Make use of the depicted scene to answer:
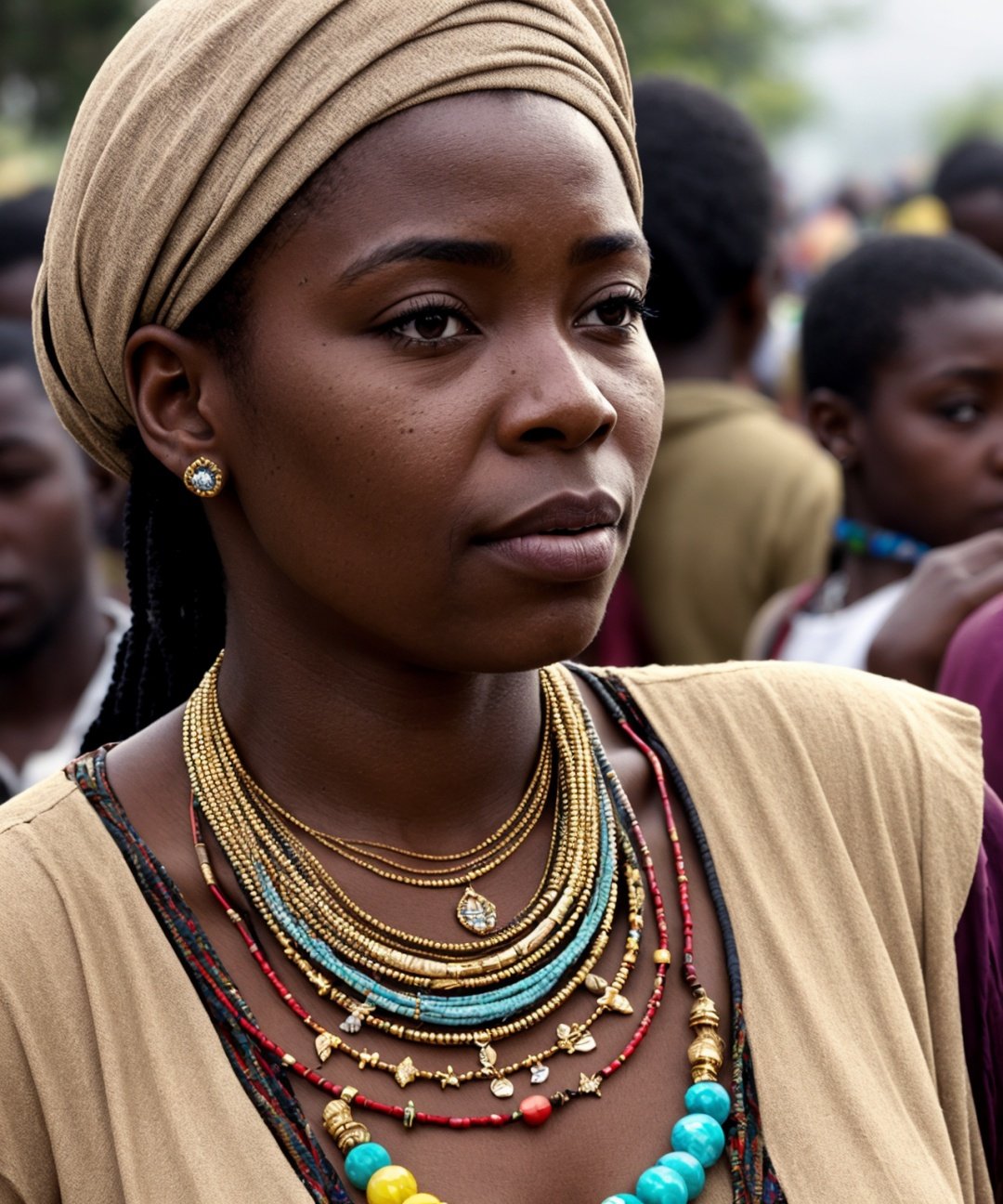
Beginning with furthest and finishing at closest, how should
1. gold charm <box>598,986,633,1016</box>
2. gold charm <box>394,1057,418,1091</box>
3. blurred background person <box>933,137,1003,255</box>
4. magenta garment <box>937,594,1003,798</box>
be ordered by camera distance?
blurred background person <box>933,137,1003,255</box> → magenta garment <box>937,594,1003,798</box> → gold charm <box>598,986,633,1016</box> → gold charm <box>394,1057,418,1091</box>

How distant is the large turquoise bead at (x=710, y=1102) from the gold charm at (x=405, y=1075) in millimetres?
322

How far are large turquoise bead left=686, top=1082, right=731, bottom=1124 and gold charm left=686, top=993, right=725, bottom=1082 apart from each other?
0.06 feet

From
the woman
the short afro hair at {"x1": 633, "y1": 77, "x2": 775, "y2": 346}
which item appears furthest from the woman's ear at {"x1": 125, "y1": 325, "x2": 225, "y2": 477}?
the short afro hair at {"x1": 633, "y1": 77, "x2": 775, "y2": 346}

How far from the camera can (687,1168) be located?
195 centimetres

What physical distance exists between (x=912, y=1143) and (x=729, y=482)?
8.74 feet

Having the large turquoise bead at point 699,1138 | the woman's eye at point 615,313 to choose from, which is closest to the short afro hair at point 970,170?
the woman's eye at point 615,313

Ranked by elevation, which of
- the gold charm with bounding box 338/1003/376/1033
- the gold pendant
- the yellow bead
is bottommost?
the yellow bead

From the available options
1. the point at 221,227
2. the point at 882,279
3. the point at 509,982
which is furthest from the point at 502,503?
the point at 882,279

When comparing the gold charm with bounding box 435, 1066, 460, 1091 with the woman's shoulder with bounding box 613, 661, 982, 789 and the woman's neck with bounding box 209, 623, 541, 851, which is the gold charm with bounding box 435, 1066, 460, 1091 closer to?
the woman's neck with bounding box 209, 623, 541, 851

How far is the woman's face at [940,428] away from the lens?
3.95m

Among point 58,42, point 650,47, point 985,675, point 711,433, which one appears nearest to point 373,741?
point 985,675

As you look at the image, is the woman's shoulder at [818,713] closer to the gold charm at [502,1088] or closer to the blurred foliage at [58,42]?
the gold charm at [502,1088]

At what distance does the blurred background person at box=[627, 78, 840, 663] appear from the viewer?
14.9 feet

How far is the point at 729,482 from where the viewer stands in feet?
14.9
